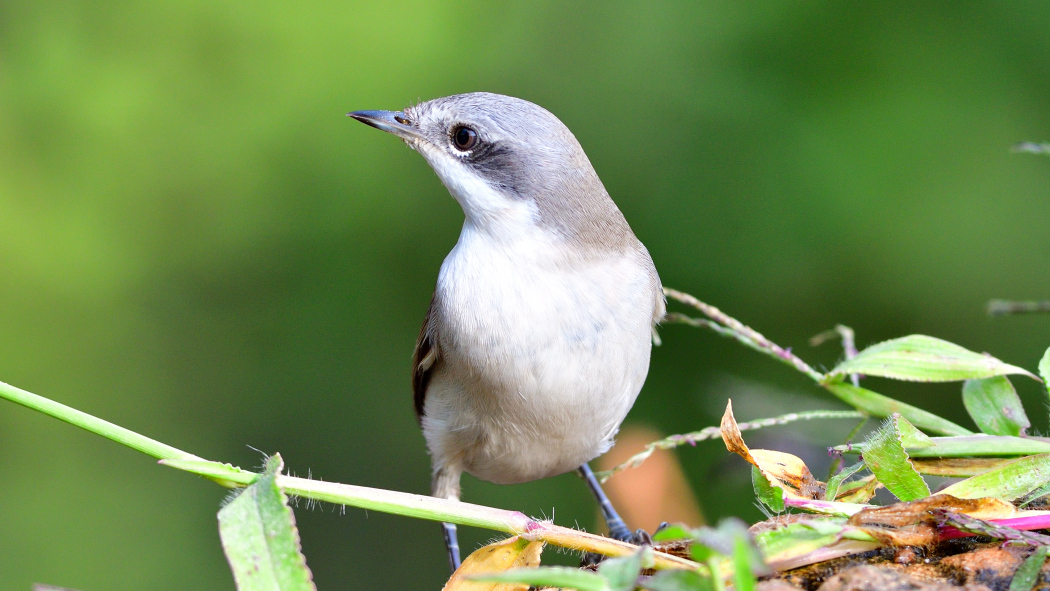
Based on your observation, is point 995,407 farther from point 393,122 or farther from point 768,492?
point 393,122

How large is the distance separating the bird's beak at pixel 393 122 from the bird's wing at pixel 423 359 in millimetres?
487

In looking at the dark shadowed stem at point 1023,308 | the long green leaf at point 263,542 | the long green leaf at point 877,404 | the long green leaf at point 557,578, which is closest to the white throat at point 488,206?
the long green leaf at point 877,404

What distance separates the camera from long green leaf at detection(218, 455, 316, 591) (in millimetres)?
1120

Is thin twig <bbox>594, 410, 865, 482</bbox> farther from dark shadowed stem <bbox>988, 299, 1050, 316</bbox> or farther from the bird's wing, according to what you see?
the bird's wing

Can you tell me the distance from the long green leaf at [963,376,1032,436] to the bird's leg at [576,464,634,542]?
1.44 metres

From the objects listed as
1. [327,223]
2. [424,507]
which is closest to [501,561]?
[424,507]

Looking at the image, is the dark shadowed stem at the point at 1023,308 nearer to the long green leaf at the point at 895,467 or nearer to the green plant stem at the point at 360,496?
the long green leaf at the point at 895,467

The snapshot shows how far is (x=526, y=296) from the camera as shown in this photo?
2180 mm

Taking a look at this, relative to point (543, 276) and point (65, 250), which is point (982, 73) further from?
point (65, 250)

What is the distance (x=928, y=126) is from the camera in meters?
4.27

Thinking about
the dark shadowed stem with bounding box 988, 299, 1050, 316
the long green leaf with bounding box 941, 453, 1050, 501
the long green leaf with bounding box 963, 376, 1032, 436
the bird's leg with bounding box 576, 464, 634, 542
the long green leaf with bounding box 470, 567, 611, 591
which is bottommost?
the bird's leg with bounding box 576, 464, 634, 542

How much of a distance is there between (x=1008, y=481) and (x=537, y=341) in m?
1.10

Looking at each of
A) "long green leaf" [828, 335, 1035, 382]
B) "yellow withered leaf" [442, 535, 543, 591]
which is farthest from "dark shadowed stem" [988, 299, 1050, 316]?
"yellow withered leaf" [442, 535, 543, 591]

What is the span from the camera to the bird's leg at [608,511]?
2979mm
